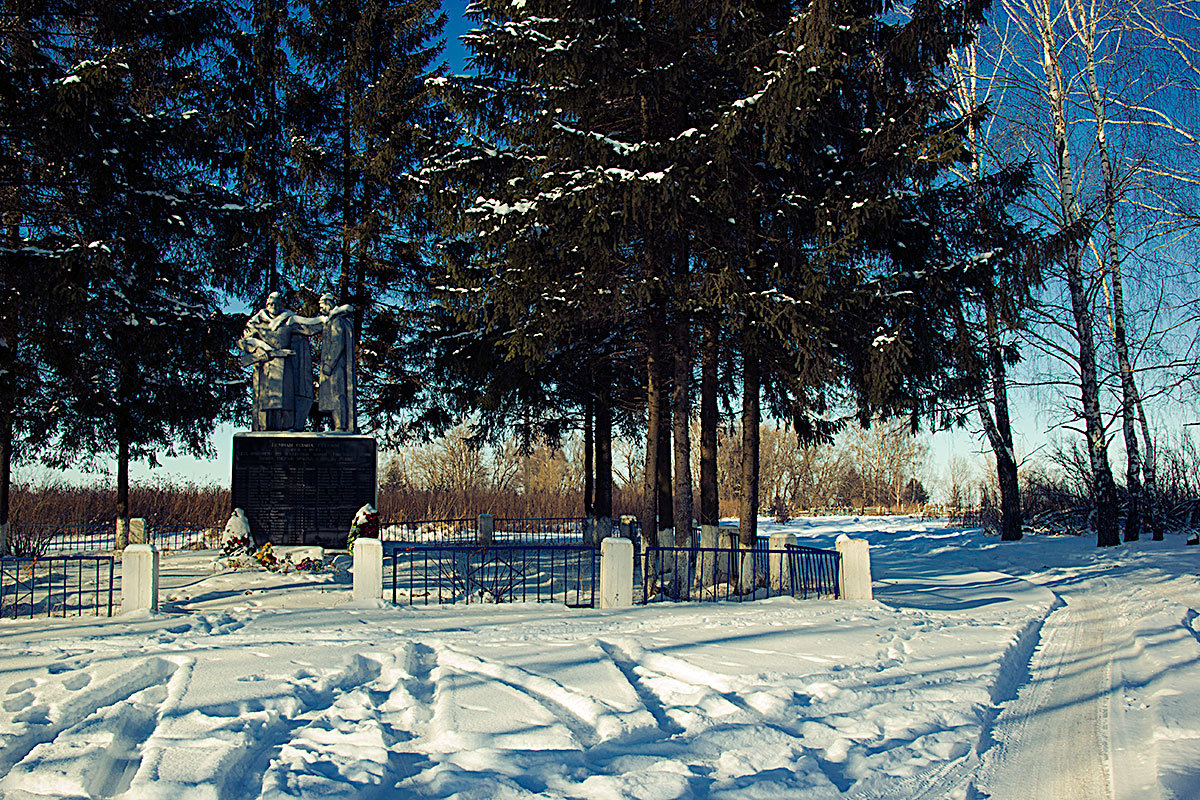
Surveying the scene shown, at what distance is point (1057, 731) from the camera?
493cm

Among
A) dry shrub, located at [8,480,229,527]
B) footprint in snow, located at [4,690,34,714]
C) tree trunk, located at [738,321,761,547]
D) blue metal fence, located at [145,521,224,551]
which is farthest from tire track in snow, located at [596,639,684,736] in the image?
dry shrub, located at [8,480,229,527]

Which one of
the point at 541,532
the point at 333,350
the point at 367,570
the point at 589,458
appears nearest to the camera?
the point at 367,570

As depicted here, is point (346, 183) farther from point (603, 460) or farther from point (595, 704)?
point (595, 704)

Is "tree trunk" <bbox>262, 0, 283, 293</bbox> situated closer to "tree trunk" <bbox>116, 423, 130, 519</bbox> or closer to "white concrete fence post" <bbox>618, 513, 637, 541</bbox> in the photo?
"tree trunk" <bbox>116, 423, 130, 519</bbox>

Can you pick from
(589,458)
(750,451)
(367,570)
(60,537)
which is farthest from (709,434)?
(60,537)

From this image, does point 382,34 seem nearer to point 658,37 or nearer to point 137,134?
point 137,134

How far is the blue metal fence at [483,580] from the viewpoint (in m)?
9.77

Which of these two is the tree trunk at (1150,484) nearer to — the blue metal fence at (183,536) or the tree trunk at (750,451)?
the tree trunk at (750,451)

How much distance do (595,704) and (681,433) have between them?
24.3ft

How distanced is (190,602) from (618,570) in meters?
5.33

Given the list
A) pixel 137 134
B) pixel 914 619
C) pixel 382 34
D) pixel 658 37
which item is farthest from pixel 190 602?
pixel 382 34

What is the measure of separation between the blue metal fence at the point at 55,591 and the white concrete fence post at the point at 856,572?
29.3ft

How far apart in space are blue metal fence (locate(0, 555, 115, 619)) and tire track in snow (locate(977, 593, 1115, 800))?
866 cm

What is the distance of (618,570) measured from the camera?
934cm
